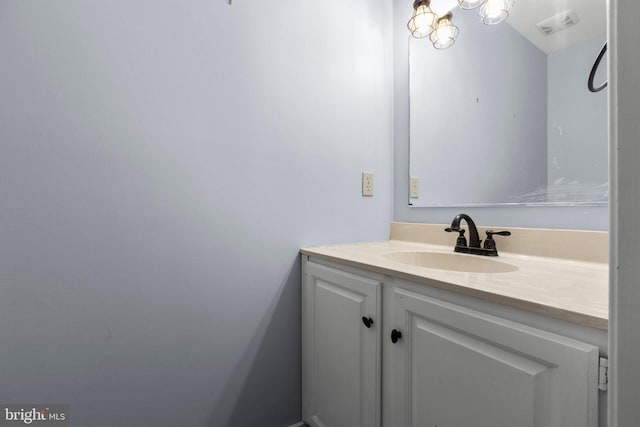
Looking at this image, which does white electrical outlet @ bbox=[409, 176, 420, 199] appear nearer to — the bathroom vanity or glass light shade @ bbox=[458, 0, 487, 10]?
the bathroom vanity

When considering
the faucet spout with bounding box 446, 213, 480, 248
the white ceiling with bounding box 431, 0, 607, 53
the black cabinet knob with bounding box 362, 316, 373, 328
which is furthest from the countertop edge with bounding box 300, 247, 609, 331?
the white ceiling with bounding box 431, 0, 607, 53

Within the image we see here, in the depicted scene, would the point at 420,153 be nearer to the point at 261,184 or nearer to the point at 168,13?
the point at 261,184

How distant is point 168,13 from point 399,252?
1.16 meters

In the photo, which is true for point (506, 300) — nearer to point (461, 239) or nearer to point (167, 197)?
point (461, 239)

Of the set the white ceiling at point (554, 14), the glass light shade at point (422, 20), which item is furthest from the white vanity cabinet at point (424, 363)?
the glass light shade at point (422, 20)

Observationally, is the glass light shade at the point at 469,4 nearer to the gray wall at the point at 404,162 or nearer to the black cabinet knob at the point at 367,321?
the gray wall at the point at 404,162

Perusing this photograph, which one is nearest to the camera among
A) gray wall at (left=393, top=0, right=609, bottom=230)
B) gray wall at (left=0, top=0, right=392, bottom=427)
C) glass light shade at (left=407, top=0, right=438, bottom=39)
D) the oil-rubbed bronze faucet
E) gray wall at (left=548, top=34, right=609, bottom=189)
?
gray wall at (left=0, top=0, right=392, bottom=427)

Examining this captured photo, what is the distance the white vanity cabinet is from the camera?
19.4 inches

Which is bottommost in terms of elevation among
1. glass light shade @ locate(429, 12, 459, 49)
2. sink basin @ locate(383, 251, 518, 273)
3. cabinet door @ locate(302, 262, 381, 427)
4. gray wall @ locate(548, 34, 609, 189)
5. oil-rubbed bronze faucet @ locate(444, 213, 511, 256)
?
cabinet door @ locate(302, 262, 381, 427)

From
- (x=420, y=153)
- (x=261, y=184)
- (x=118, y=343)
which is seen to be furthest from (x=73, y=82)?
(x=420, y=153)

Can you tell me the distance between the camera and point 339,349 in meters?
0.98

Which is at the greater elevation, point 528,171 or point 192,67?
point 192,67

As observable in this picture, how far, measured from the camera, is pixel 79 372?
83cm

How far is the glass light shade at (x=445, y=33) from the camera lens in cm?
132
